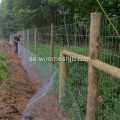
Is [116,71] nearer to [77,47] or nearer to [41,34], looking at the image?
[77,47]

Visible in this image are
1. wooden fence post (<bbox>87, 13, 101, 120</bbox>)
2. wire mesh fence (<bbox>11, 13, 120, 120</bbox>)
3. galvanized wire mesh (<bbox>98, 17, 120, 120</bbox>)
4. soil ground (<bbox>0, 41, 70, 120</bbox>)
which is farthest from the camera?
soil ground (<bbox>0, 41, 70, 120</bbox>)

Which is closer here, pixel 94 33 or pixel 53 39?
pixel 94 33

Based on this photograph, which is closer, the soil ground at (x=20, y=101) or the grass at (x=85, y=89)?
the grass at (x=85, y=89)

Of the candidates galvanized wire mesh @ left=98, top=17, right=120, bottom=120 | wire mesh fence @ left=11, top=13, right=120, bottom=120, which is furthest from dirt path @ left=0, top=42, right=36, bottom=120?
galvanized wire mesh @ left=98, top=17, right=120, bottom=120

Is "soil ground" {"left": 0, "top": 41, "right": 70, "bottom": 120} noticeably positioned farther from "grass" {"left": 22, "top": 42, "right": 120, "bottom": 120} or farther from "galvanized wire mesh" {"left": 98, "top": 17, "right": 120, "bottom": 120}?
"galvanized wire mesh" {"left": 98, "top": 17, "right": 120, "bottom": 120}

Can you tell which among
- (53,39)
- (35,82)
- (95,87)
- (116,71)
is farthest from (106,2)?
(116,71)

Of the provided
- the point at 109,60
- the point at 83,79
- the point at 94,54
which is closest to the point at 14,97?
the point at 83,79

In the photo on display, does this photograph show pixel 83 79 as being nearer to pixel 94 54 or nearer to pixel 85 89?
pixel 85 89

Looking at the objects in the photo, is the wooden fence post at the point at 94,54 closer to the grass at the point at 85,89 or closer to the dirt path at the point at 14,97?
the grass at the point at 85,89

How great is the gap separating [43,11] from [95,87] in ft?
79.0

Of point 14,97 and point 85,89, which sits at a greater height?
point 85,89

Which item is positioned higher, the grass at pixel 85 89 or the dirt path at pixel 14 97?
the grass at pixel 85 89

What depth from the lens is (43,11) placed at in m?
25.3

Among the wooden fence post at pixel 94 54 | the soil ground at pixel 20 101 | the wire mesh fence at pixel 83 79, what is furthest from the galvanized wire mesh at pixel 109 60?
the soil ground at pixel 20 101
